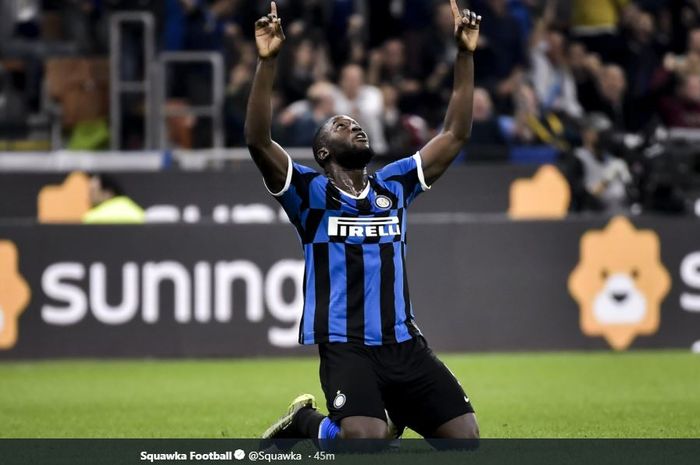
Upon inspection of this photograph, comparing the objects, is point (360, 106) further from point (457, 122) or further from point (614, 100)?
point (457, 122)

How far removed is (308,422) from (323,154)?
134 cm

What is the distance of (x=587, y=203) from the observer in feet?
53.2

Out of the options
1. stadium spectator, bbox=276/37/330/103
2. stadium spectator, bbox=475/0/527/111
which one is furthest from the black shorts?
stadium spectator, bbox=475/0/527/111

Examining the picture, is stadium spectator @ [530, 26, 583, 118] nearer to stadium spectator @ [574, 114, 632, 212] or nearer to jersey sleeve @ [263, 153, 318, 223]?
stadium spectator @ [574, 114, 632, 212]

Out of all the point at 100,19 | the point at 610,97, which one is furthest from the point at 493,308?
the point at 100,19

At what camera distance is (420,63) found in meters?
18.5

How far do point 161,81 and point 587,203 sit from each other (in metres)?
4.60

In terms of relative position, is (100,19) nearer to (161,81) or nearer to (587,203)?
(161,81)

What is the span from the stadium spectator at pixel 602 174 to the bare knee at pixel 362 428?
29.0 ft

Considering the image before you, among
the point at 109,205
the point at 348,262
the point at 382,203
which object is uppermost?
the point at 382,203

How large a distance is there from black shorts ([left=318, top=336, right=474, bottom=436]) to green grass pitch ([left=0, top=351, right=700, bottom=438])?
5.34ft

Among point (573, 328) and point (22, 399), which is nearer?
point (22, 399)

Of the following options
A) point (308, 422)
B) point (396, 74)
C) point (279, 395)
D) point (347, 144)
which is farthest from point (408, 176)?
point (396, 74)

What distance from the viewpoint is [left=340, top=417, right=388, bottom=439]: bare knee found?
764cm
